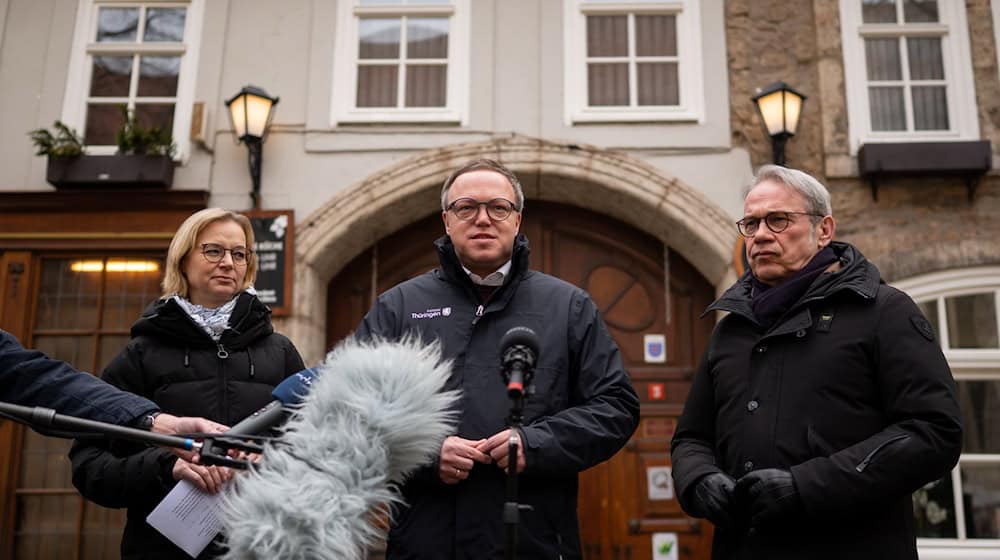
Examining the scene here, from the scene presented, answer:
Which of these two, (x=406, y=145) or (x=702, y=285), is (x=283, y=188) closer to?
(x=406, y=145)

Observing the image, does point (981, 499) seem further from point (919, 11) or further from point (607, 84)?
point (607, 84)

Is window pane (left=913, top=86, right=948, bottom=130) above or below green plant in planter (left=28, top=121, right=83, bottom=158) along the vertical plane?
above

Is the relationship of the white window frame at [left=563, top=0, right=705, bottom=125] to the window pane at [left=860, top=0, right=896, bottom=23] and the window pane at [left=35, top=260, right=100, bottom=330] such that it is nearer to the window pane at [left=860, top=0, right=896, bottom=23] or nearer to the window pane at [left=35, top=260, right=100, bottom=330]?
the window pane at [left=860, top=0, right=896, bottom=23]

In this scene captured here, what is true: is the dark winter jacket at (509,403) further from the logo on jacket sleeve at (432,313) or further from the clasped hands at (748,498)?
the clasped hands at (748,498)

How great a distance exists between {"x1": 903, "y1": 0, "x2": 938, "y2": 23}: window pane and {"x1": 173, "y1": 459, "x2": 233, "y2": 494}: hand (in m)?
5.64

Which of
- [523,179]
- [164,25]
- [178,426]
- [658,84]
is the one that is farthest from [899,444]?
[164,25]

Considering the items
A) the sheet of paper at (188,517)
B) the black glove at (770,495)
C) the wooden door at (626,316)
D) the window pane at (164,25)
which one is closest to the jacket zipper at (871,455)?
the black glove at (770,495)

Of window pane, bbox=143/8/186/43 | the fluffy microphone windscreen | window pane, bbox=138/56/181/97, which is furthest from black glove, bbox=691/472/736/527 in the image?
window pane, bbox=143/8/186/43

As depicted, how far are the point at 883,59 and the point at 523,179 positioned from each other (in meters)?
2.71

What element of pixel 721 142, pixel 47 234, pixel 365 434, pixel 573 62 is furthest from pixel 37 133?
pixel 365 434

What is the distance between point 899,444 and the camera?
1813 millimetres

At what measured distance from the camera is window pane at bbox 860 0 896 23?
568 centimetres

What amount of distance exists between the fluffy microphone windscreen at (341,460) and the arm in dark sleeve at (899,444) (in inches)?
36.2

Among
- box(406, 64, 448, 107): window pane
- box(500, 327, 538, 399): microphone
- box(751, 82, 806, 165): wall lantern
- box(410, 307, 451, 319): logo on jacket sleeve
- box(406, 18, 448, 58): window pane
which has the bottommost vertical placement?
box(500, 327, 538, 399): microphone
